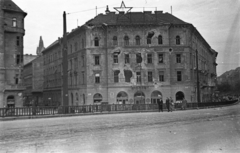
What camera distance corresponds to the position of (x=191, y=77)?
54062mm

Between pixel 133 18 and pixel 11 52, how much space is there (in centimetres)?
2054

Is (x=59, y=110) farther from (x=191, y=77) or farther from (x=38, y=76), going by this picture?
(x=38, y=76)

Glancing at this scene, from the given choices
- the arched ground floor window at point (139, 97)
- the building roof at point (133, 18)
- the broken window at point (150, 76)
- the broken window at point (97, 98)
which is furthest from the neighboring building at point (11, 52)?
the broken window at point (150, 76)

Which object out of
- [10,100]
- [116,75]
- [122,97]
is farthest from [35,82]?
[122,97]

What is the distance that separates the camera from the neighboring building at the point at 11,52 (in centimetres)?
4800

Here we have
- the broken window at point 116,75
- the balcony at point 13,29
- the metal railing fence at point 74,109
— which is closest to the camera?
the metal railing fence at point 74,109

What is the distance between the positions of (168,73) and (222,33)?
114 feet

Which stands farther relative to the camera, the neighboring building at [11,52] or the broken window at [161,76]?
the broken window at [161,76]

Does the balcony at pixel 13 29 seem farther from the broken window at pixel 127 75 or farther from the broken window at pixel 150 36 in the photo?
the broken window at pixel 150 36

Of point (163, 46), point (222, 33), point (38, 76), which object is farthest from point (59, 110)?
point (38, 76)

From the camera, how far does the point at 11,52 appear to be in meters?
49.1

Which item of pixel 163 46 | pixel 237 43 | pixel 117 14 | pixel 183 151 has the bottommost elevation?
pixel 183 151

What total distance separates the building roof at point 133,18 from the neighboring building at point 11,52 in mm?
11352

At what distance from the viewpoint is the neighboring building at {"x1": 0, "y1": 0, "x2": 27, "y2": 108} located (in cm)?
4800
